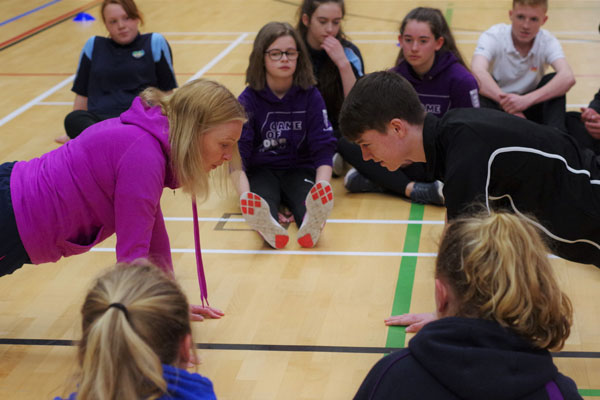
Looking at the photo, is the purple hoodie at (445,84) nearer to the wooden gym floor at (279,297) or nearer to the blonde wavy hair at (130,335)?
the wooden gym floor at (279,297)

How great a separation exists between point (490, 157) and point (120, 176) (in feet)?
3.88

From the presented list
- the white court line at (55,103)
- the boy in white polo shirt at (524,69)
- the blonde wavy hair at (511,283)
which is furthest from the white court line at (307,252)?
the white court line at (55,103)

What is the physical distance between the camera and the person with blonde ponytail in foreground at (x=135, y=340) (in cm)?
130

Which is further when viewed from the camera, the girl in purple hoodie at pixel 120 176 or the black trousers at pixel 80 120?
the black trousers at pixel 80 120

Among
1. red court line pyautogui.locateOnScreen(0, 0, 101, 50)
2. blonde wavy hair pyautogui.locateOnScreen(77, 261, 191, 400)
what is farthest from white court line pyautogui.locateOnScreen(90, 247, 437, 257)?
red court line pyautogui.locateOnScreen(0, 0, 101, 50)

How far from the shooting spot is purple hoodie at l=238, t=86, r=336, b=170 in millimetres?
3873

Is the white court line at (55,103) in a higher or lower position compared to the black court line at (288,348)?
higher

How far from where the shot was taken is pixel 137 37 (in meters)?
4.55

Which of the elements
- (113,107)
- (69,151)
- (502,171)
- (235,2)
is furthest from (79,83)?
(235,2)

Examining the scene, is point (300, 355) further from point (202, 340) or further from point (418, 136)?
point (418, 136)

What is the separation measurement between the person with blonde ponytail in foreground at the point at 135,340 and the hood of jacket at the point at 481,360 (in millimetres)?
475

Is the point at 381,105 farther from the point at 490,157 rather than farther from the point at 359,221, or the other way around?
the point at 359,221

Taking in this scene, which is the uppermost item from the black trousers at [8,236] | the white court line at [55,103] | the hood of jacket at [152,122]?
the hood of jacket at [152,122]

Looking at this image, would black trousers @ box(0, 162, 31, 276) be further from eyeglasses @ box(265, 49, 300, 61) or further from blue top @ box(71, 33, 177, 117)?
blue top @ box(71, 33, 177, 117)
